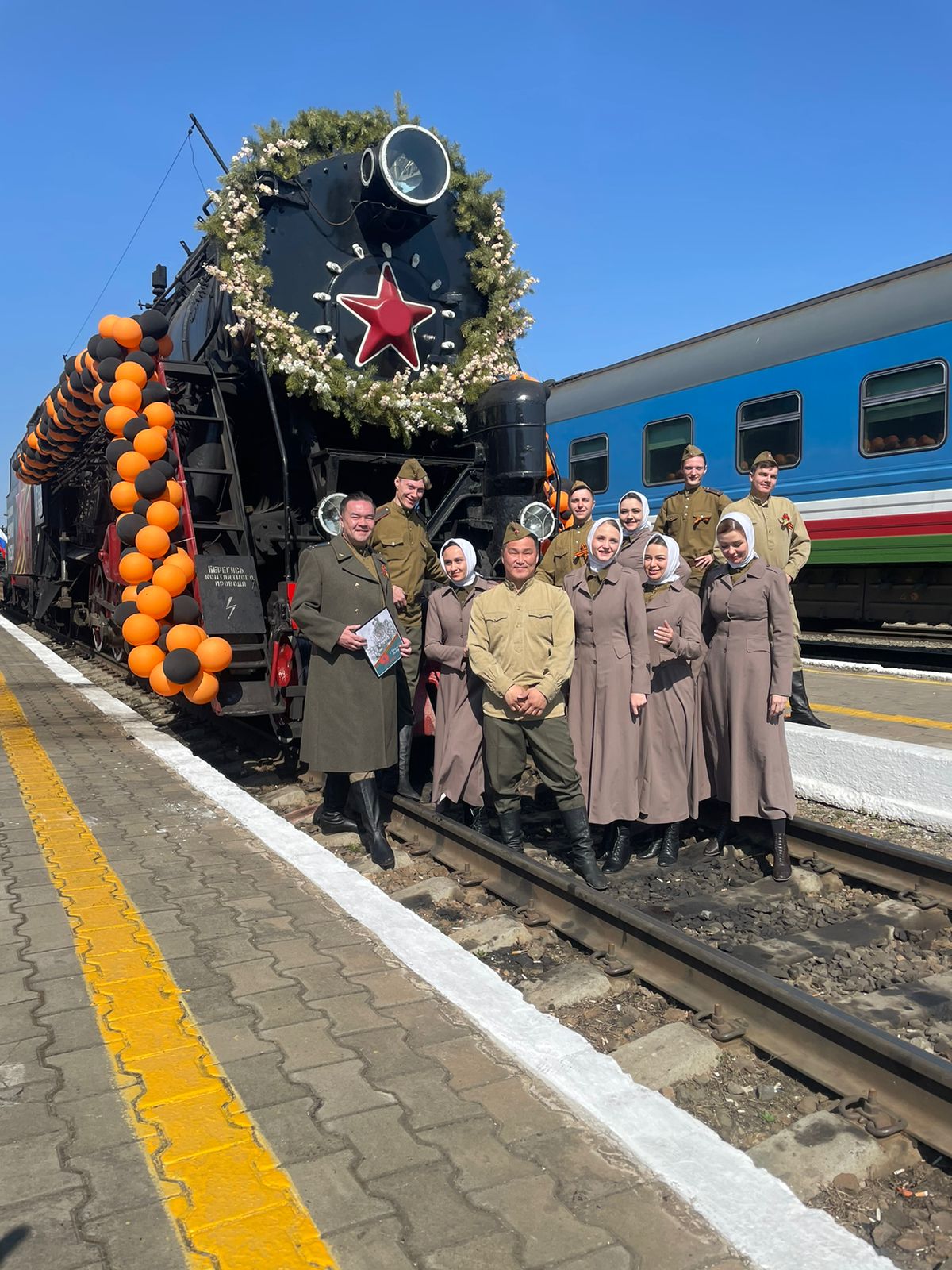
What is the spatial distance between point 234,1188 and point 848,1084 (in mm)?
1630

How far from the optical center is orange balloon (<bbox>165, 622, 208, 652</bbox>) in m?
5.80

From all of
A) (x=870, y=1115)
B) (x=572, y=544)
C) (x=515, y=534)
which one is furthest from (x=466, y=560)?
(x=870, y=1115)

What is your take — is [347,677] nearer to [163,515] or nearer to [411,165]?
[163,515]

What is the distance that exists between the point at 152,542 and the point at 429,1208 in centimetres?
485

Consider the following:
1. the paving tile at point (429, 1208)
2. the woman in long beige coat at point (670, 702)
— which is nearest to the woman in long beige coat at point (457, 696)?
the woman in long beige coat at point (670, 702)

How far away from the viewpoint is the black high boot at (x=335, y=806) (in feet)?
17.3

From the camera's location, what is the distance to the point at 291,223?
6.38m

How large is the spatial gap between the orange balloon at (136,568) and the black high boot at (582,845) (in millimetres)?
3159

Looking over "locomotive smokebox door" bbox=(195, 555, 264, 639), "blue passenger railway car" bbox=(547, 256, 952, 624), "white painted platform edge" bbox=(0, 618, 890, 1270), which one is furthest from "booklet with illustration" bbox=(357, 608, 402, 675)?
"blue passenger railway car" bbox=(547, 256, 952, 624)

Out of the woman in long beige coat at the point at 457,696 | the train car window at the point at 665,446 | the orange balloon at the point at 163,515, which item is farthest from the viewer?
the train car window at the point at 665,446

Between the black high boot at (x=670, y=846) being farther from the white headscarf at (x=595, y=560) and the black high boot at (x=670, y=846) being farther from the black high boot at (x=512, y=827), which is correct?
the white headscarf at (x=595, y=560)

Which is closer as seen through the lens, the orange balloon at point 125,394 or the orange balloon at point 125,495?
the orange balloon at point 125,495

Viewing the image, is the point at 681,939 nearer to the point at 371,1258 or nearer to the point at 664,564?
the point at 371,1258

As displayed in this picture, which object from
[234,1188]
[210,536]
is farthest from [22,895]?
[210,536]
